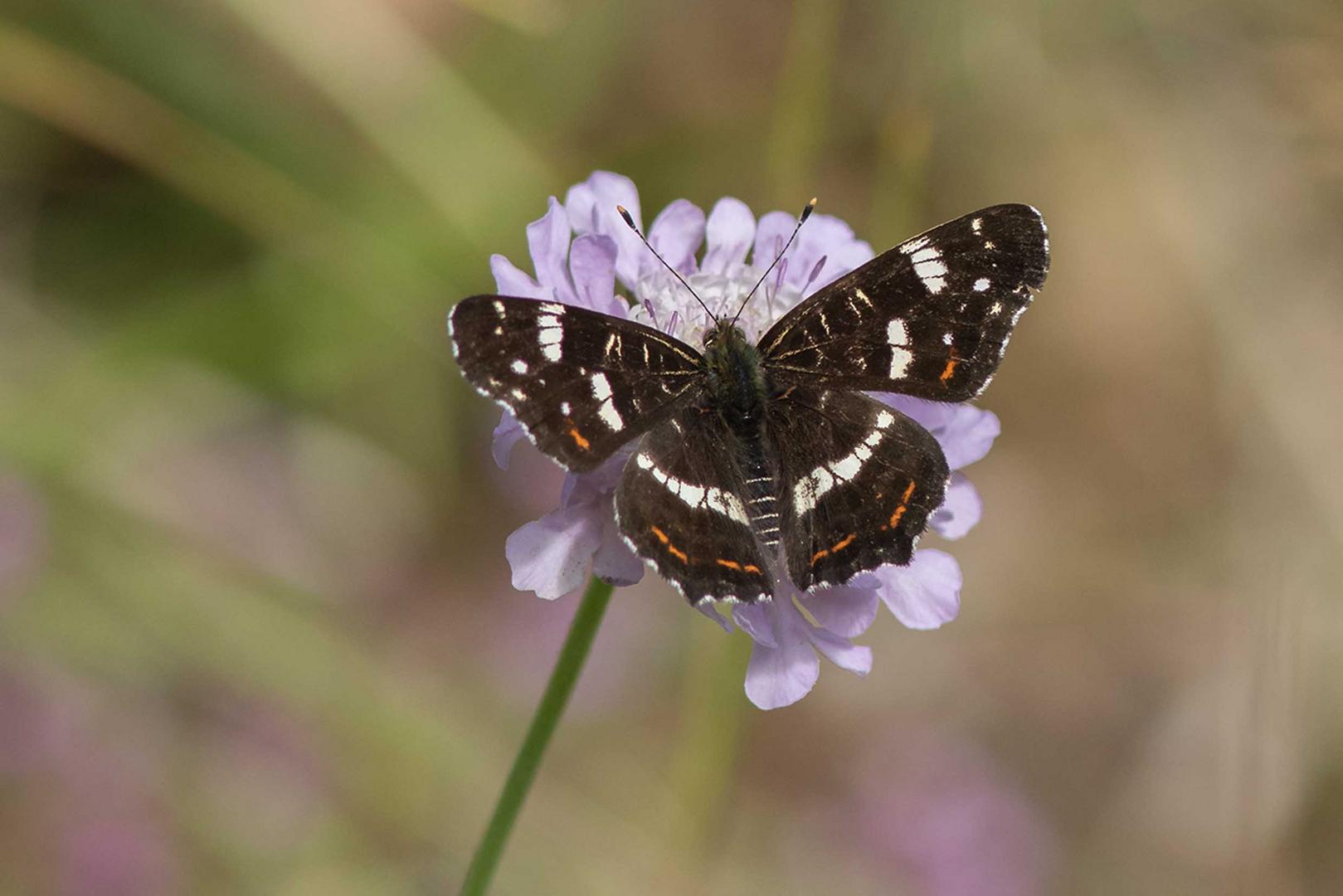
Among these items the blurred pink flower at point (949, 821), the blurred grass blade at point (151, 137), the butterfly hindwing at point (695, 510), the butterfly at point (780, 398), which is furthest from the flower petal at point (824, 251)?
the blurred pink flower at point (949, 821)

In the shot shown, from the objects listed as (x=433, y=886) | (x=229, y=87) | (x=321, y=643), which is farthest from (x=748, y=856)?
(x=229, y=87)

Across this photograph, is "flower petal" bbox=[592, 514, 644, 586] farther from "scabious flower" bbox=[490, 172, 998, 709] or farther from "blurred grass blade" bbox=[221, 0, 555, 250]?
"blurred grass blade" bbox=[221, 0, 555, 250]

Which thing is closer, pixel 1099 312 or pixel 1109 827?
pixel 1109 827

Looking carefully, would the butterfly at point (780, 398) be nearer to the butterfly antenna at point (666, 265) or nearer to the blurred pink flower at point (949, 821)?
the butterfly antenna at point (666, 265)

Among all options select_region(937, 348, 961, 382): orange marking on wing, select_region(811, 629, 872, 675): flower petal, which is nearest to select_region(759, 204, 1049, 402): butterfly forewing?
select_region(937, 348, 961, 382): orange marking on wing

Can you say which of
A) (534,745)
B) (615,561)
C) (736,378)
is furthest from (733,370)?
(534,745)

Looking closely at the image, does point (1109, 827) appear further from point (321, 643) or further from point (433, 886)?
point (321, 643)
